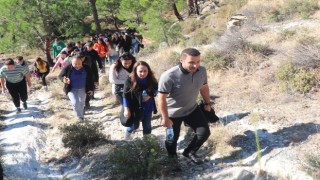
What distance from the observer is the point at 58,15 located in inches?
720

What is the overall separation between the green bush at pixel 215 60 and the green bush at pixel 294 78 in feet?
6.13

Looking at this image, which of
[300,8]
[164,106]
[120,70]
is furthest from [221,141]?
[300,8]

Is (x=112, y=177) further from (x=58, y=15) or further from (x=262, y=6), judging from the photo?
(x=58, y=15)

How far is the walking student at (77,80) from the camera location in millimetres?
6852

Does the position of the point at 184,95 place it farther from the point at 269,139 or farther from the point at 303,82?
the point at 303,82

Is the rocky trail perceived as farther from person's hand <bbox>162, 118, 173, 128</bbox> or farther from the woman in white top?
the woman in white top

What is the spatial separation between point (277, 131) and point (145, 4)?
63.6 ft

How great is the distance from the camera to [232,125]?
610 cm

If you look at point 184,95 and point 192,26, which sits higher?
point 184,95

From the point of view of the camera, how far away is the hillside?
486 cm

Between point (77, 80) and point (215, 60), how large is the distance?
150 inches

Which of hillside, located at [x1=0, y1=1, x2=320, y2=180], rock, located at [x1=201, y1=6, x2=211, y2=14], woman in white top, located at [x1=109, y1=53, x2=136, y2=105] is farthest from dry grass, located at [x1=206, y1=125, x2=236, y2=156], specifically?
rock, located at [x1=201, y1=6, x2=211, y2=14]

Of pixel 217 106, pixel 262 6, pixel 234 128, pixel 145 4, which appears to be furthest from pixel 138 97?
pixel 145 4

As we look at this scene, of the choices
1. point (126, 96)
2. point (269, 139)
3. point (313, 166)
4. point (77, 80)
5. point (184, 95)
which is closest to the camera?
point (313, 166)
